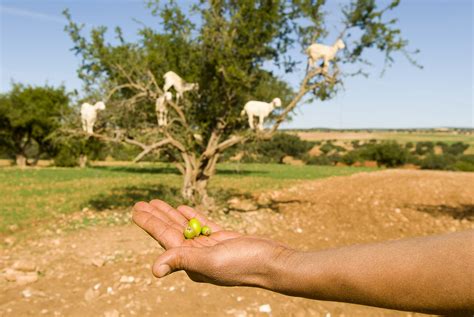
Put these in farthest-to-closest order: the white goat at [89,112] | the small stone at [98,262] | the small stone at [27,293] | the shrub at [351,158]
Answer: the shrub at [351,158] → the white goat at [89,112] → the small stone at [98,262] → the small stone at [27,293]

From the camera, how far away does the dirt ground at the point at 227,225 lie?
4539mm

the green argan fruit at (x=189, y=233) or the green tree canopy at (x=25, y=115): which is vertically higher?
the green tree canopy at (x=25, y=115)

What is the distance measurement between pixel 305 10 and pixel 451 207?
775 cm

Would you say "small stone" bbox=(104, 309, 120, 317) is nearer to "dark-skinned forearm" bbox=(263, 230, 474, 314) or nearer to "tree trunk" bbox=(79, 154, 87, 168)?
"dark-skinned forearm" bbox=(263, 230, 474, 314)

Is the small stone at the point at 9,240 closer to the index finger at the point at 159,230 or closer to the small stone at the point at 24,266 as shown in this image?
the small stone at the point at 24,266

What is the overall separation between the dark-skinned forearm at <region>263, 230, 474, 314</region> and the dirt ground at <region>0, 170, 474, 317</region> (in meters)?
2.59

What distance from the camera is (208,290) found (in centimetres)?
498

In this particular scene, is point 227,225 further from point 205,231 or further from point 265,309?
point 205,231

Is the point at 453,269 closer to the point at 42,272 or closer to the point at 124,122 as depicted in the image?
the point at 42,272

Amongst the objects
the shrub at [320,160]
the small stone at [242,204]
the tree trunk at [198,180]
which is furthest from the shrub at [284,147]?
the tree trunk at [198,180]

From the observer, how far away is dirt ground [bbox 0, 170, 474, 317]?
4539mm

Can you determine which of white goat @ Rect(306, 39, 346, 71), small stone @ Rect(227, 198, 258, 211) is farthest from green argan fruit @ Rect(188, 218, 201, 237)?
small stone @ Rect(227, 198, 258, 211)

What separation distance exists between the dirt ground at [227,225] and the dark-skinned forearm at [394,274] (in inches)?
102

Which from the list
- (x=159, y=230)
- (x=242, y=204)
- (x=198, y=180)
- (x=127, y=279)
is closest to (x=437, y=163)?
(x=242, y=204)
